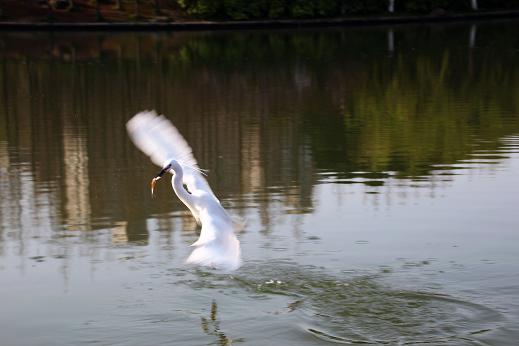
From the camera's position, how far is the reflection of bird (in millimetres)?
6688

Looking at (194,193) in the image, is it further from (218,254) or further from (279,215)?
(279,215)

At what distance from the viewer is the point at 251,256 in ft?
27.4

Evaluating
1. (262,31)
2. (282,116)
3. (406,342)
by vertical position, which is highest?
(262,31)

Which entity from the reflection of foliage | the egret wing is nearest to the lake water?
the egret wing

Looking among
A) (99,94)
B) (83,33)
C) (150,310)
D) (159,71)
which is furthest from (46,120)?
(83,33)

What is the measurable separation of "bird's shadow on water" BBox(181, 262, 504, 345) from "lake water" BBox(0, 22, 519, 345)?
0.05ft

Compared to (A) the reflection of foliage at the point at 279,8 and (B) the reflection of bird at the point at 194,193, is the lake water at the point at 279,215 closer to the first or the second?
(B) the reflection of bird at the point at 194,193

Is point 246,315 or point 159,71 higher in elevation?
point 159,71

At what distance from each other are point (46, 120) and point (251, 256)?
8.67 m

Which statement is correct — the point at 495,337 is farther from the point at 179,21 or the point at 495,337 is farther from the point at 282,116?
the point at 179,21

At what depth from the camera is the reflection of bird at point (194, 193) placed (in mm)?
6688

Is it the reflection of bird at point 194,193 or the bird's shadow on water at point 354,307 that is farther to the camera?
the reflection of bird at point 194,193

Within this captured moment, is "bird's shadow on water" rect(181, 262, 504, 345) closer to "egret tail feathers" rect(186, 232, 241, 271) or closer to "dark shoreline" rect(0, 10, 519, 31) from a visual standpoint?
"egret tail feathers" rect(186, 232, 241, 271)

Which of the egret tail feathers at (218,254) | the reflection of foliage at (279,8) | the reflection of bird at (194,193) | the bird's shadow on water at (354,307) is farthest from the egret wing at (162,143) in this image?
the reflection of foliage at (279,8)
